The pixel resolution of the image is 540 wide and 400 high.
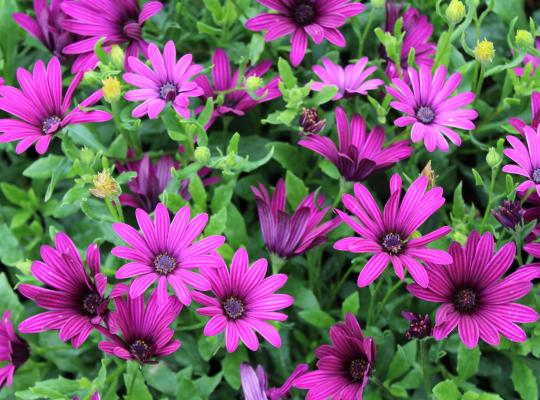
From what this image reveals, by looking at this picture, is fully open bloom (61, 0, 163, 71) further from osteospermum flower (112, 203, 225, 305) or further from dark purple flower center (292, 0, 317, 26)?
osteospermum flower (112, 203, 225, 305)

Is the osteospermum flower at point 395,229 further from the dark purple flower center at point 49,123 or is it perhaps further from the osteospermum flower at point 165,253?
the dark purple flower center at point 49,123

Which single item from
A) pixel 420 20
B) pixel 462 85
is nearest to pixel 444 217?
pixel 462 85

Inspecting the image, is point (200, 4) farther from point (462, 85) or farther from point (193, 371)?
point (193, 371)

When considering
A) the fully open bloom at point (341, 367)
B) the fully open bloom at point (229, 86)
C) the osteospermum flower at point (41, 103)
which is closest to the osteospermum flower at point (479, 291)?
the fully open bloom at point (341, 367)

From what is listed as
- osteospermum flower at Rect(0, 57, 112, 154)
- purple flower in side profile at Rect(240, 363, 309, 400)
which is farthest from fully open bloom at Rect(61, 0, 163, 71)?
purple flower in side profile at Rect(240, 363, 309, 400)

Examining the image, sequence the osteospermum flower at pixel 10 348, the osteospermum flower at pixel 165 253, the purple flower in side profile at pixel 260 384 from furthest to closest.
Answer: the osteospermum flower at pixel 10 348
the purple flower in side profile at pixel 260 384
the osteospermum flower at pixel 165 253

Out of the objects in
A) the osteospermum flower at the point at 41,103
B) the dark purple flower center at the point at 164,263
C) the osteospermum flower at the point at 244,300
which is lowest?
the osteospermum flower at the point at 244,300

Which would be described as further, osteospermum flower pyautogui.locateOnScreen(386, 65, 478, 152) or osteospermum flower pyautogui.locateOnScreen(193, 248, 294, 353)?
osteospermum flower pyautogui.locateOnScreen(386, 65, 478, 152)
